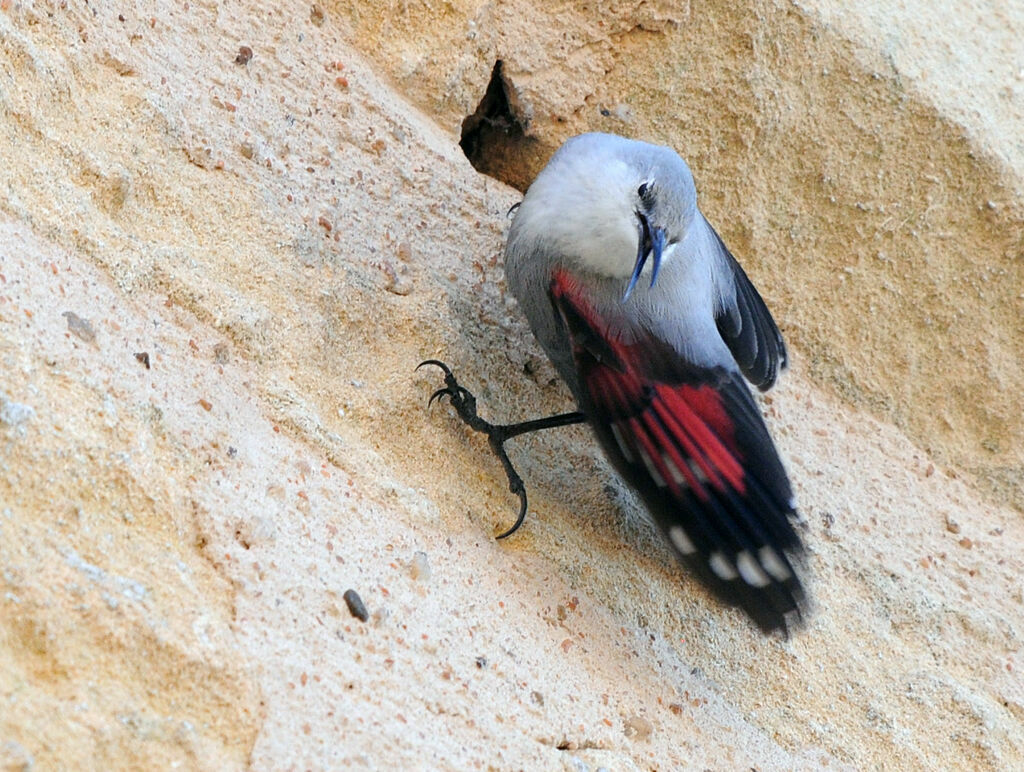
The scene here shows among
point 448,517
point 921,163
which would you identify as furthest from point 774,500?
point 921,163

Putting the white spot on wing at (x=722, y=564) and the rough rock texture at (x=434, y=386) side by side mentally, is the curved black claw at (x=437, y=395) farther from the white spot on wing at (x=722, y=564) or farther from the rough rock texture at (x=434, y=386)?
the white spot on wing at (x=722, y=564)

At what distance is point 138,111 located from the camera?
222 cm

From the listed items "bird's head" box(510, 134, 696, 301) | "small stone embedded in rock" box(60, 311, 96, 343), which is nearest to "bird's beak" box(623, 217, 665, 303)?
"bird's head" box(510, 134, 696, 301)

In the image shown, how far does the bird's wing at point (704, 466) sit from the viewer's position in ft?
7.09

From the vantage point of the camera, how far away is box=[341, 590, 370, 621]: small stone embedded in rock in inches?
68.3

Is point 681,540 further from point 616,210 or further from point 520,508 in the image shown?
point 616,210

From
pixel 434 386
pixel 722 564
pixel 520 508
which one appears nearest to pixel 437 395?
pixel 434 386

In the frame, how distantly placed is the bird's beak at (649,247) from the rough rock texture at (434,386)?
477 mm

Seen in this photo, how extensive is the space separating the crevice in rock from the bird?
20.3 inches

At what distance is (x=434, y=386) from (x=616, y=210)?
1.73 ft

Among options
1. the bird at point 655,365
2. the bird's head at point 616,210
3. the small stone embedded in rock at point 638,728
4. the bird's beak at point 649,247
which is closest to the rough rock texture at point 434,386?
the small stone embedded in rock at point 638,728

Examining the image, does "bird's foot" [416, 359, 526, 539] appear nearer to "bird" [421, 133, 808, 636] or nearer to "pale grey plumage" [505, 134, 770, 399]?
"bird" [421, 133, 808, 636]

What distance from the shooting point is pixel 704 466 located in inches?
85.4

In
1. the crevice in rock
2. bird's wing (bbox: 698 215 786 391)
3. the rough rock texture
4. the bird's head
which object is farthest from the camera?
the crevice in rock
